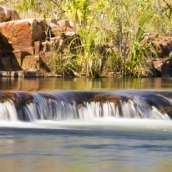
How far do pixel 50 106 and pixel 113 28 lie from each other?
13355mm

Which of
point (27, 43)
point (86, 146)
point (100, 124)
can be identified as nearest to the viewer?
point (86, 146)

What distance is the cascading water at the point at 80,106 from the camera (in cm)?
1235

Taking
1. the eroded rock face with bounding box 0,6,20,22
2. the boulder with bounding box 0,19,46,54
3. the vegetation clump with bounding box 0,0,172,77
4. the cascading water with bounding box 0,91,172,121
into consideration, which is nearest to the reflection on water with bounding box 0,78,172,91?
the cascading water with bounding box 0,91,172,121

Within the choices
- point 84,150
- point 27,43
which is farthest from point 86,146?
point 27,43

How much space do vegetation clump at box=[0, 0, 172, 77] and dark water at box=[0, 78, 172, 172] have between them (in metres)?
12.2

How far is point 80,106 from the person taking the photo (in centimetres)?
1312

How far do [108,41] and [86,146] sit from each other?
55.5ft

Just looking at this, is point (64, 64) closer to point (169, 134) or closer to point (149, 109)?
point (149, 109)

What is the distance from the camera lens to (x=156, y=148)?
9.03 metres

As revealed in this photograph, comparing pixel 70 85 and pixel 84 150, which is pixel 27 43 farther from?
pixel 84 150

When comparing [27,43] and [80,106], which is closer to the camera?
[80,106]

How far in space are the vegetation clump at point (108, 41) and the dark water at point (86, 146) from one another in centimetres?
1218

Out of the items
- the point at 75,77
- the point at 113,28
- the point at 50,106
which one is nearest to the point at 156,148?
the point at 50,106

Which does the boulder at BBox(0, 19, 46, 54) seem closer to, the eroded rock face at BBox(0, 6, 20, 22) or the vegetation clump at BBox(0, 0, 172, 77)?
the vegetation clump at BBox(0, 0, 172, 77)
